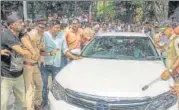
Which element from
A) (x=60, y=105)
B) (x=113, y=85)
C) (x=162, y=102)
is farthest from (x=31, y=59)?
(x=162, y=102)

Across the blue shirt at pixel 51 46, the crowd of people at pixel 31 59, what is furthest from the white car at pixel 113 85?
the blue shirt at pixel 51 46

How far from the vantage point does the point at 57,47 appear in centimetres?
718

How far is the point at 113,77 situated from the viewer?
5.09 meters

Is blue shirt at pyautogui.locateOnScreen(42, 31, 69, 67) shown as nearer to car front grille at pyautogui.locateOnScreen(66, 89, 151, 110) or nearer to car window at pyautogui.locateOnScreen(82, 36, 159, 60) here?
car window at pyautogui.locateOnScreen(82, 36, 159, 60)

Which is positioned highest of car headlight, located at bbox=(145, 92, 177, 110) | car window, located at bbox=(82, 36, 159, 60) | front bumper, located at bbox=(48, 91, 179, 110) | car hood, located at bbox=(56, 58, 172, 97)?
car window, located at bbox=(82, 36, 159, 60)

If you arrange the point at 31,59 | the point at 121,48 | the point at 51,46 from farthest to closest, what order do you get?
1. the point at 51,46
2. the point at 121,48
3. the point at 31,59

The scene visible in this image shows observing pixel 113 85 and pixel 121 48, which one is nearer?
pixel 113 85

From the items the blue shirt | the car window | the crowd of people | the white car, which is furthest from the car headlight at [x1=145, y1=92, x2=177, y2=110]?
the blue shirt

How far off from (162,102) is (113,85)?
61 centimetres

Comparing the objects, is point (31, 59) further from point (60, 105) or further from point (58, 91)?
point (60, 105)

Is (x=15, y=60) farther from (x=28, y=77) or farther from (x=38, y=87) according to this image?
(x=38, y=87)

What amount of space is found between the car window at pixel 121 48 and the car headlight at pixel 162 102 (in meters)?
1.45

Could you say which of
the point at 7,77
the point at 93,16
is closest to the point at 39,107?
the point at 7,77

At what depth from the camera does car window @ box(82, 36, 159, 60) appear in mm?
6305
